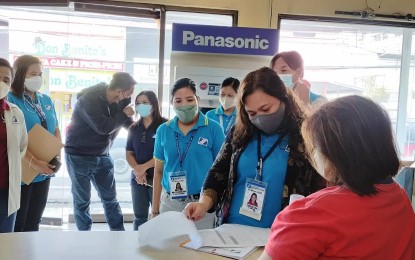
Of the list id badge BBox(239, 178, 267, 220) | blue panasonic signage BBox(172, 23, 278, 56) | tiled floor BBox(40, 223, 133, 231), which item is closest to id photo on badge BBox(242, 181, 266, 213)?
id badge BBox(239, 178, 267, 220)

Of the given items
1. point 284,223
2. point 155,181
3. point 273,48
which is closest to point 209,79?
point 273,48

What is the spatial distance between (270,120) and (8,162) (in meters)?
1.63

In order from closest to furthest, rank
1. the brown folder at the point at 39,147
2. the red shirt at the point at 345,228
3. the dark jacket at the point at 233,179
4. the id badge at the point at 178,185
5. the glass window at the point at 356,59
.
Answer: the red shirt at the point at 345,228 → the dark jacket at the point at 233,179 → the id badge at the point at 178,185 → the brown folder at the point at 39,147 → the glass window at the point at 356,59

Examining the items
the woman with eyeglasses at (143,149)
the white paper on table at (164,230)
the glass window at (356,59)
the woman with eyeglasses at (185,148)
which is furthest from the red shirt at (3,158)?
the glass window at (356,59)

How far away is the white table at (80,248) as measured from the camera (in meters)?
1.20

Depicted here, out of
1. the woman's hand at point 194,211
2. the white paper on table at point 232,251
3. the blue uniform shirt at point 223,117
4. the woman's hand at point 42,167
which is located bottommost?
the woman's hand at point 42,167

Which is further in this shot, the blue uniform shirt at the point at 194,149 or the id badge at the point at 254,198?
the blue uniform shirt at the point at 194,149

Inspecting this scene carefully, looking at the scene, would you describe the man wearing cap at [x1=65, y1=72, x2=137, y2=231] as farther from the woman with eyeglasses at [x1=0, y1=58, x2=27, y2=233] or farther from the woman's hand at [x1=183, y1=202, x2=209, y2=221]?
the woman's hand at [x1=183, y1=202, x2=209, y2=221]

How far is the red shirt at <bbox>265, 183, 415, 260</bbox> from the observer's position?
745 millimetres

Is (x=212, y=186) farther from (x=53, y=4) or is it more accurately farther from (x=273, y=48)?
(x=53, y=4)

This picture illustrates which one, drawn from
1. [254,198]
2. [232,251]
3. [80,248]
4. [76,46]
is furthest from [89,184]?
[232,251]

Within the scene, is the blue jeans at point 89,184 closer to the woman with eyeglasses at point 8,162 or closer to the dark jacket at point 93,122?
the dark jacket at point 93,122

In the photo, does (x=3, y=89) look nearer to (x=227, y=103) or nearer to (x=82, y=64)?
(x=227, y=103)

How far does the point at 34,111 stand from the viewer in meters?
2.72
